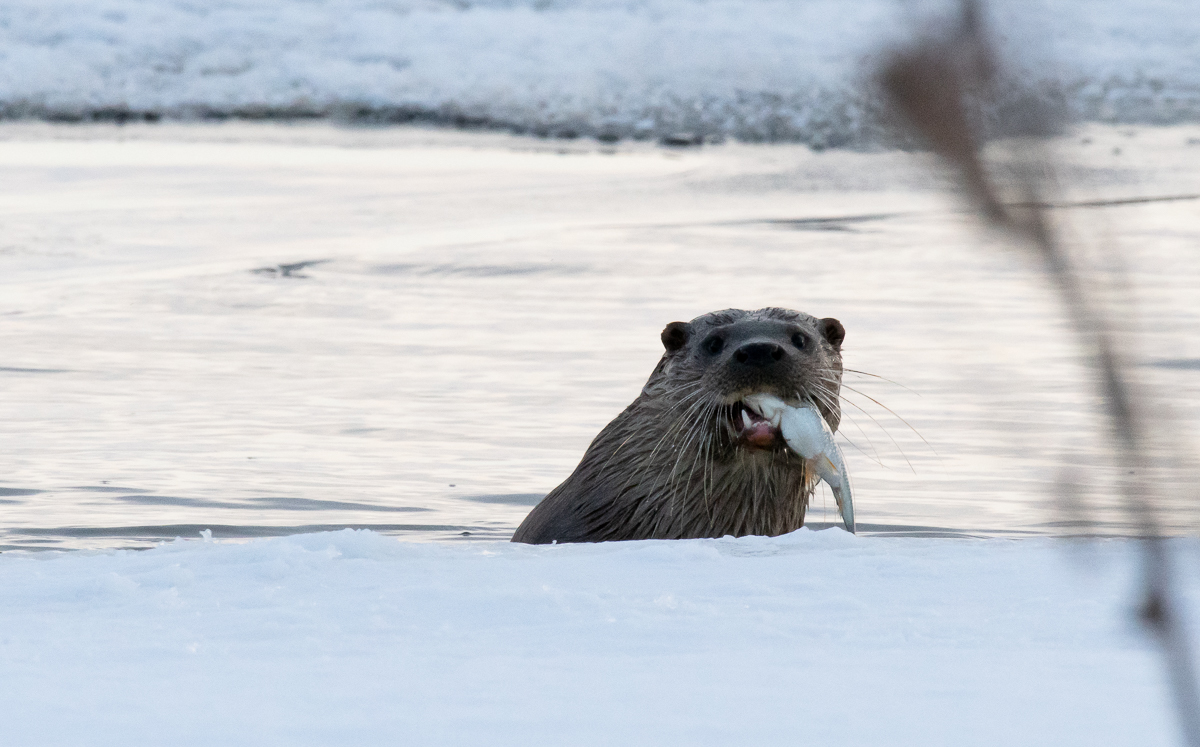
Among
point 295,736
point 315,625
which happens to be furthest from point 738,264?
point 295,736

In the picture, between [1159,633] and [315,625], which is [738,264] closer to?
[315,625]

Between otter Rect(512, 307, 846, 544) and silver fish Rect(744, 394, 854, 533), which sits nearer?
silver fish Rect(744, 394, 854, 533)

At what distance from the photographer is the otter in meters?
4.32

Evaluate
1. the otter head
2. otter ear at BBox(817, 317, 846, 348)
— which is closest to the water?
the otter head

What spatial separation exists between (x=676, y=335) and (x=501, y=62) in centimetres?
1383

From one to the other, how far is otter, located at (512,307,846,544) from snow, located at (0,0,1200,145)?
1059 centimetres

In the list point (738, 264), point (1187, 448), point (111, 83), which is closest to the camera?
point (1187, 448)

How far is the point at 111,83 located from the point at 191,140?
285 centimetres

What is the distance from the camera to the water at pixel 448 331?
18.4 ft

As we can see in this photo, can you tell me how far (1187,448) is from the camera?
1.14 m

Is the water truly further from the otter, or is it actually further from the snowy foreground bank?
the otter

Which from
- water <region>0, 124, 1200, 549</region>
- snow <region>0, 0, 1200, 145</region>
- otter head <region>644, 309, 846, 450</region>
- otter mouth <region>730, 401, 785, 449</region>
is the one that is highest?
snow <region>0, 0, 1200, 145</region>

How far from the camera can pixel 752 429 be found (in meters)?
4.22

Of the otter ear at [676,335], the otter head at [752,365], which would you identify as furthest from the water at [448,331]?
the otter ear at [676,335]
